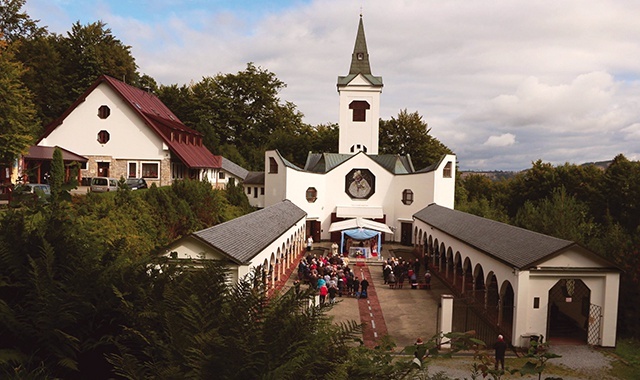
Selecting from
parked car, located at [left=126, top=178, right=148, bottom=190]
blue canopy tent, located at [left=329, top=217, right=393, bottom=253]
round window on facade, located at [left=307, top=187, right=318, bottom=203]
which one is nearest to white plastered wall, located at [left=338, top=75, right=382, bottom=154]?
round window on facade, located at [left=307, top=187, right=318, bottom=203]

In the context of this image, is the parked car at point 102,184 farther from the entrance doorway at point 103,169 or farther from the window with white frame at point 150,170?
the entrance doorway at point 103,169

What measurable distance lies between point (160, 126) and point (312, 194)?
13028 millimetres

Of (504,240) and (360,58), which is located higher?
(360,58)

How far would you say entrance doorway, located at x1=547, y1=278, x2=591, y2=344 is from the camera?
1598 centimetres

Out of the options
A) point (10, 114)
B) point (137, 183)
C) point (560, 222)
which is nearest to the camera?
point (10, 114)

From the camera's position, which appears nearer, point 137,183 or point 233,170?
point 137,183

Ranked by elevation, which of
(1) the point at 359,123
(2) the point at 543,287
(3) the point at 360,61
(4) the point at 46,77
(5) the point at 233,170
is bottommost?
(2) the point at 543,287

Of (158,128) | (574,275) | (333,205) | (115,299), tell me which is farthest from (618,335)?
(158,128)

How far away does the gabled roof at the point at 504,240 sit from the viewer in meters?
14.9

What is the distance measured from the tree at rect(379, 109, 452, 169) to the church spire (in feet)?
44.6

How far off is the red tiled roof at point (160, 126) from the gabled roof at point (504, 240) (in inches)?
693

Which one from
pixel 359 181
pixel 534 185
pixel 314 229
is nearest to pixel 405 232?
pixel 359 181

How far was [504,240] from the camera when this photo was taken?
17984 millimetres

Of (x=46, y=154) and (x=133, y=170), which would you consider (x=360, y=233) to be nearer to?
(x=133, y=170)
